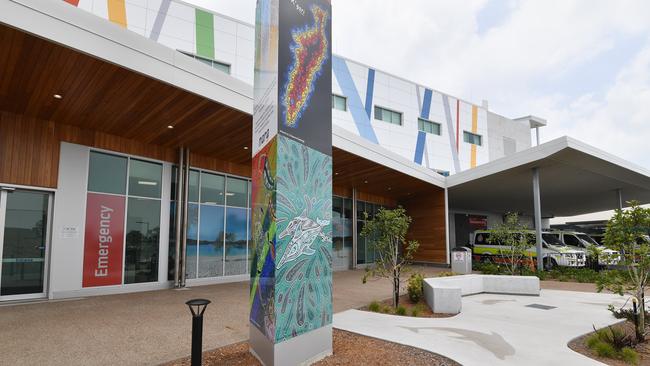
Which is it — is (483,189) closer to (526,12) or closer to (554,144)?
(554,144)

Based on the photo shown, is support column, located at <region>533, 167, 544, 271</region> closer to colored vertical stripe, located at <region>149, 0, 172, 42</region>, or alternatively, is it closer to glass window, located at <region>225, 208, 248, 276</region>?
glass window, located at <region>225, 208, 248, 276</region>

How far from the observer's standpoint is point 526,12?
32.6 ft

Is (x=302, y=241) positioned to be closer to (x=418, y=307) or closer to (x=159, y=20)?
(x=418, y=307)

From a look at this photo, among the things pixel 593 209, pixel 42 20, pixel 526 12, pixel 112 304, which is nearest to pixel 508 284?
pixel 526 12

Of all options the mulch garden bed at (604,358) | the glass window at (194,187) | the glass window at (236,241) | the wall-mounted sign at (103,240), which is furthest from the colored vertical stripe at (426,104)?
the mulch garden bed at (604,358)

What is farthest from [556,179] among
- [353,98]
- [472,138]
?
[472,138]

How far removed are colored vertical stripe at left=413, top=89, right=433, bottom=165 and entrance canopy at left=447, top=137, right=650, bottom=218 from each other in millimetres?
3928

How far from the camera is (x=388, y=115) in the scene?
26109 mm

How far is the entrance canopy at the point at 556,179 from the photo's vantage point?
14.1 metres

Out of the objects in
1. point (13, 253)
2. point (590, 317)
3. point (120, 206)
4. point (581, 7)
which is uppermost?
point (581, 7)

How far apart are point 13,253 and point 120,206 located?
238 centimetres

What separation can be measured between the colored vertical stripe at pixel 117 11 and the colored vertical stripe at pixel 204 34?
3.07 m

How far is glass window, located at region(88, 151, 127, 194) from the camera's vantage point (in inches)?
379

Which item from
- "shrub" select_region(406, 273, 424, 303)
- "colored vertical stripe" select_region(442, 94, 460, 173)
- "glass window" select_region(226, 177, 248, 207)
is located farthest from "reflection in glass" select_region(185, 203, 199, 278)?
"colored vertical stripe" select_region(442, 94, 460, 173)
